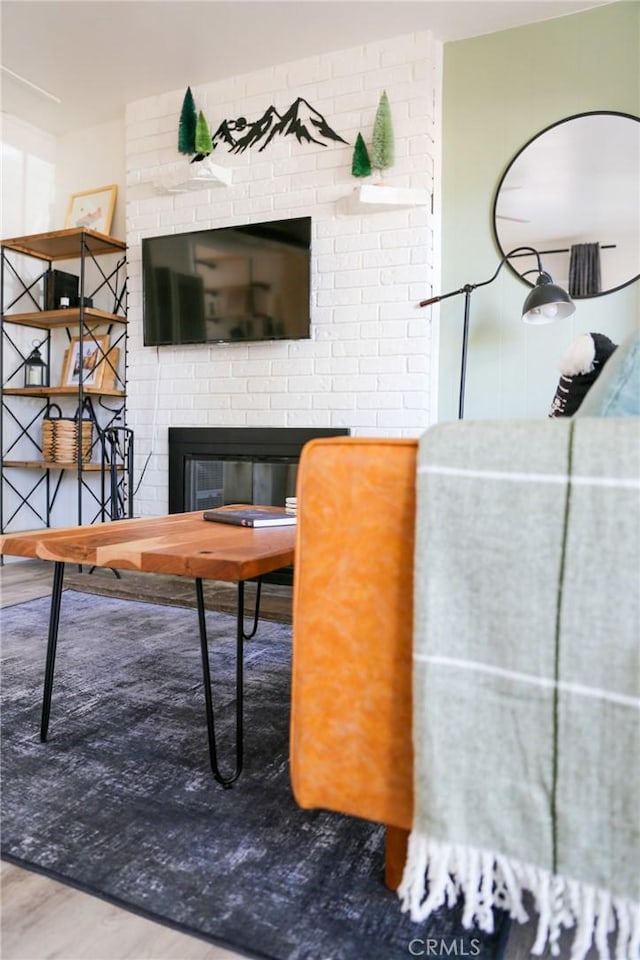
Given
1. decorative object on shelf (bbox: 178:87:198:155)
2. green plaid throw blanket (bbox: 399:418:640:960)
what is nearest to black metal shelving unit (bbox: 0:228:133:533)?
decorative object on shelf (bbox: 178:87:198:155)

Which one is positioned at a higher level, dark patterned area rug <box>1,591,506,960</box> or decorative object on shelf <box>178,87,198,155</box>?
decorative object on shelf <box>178,87,198,155</box>

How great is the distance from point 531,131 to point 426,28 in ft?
2.21

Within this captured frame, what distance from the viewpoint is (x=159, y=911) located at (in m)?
0.93

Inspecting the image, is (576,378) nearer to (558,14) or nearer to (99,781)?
(99,781)

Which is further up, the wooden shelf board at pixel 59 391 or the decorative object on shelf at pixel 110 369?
the decorative object on shelf at pixel 110 369

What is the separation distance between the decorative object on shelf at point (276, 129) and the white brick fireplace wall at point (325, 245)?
0.11 ft

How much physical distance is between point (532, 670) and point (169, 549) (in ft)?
2.29

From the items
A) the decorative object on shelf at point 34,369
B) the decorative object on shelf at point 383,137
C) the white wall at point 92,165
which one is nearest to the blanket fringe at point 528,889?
the decorative object on shelf at point 383,137

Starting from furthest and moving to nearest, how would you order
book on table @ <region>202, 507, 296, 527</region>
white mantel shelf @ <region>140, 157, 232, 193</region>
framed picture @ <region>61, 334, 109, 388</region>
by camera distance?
framed picture @ <region>61, 334, 109, 388</region> → white mantel shelf @ <region>140, 157, 232, 193</region> → book on table @ <region>202, 507, 296, 527</region>

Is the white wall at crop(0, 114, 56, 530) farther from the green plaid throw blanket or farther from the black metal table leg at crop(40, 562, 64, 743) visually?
the green plaid throw blanket

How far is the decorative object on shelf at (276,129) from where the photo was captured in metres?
3.23

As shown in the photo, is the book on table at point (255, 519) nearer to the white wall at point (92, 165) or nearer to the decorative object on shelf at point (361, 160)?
the decorative object on shelf at point (361, 160)

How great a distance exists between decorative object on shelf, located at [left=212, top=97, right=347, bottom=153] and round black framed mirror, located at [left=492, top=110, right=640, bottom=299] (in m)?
0.89

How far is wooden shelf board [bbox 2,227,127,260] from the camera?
3.55m
